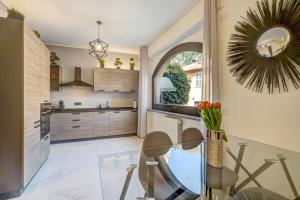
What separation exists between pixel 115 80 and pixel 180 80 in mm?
2132

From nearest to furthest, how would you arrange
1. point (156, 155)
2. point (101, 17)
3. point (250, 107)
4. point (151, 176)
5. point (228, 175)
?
1. point (228, 175)
2. point (151, 176)
3. point (156, 155)
4. point (250, 107)
5. point (101, 17)

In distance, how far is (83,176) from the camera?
2.56 metres

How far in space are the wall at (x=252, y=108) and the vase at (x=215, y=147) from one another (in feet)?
2.43

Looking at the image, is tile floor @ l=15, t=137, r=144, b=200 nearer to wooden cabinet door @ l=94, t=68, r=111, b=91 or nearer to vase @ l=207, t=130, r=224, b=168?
vase @ l=207, t=130, r=224, b=168

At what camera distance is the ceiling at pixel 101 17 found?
2635mm

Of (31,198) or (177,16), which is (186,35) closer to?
(177,16)

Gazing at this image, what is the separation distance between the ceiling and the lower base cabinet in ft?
6.75

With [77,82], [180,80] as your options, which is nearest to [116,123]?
[77,82]

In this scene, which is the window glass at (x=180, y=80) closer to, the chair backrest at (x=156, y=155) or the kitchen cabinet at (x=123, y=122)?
the kitchen cabinet at (x=123, y=122)

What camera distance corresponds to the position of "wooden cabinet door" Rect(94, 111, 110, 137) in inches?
182

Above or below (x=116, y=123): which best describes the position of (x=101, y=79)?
above

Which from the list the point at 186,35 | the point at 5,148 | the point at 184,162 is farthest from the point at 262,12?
the point at 5,148

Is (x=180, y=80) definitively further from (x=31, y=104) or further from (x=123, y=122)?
(x=31, y=104)

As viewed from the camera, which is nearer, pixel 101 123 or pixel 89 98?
pixel 101 123
